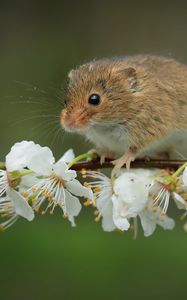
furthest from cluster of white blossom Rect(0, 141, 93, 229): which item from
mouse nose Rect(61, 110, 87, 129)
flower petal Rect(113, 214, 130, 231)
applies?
mouse nose Rect(61, 110, 87, 129)

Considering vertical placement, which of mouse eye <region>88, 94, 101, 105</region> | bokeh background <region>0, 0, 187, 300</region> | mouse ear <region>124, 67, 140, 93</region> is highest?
mouse ear <region>124, 67, 140, 93</region>

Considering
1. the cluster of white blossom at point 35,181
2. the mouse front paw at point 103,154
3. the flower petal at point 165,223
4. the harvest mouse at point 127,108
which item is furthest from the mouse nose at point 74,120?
the flower petal at point 165,223

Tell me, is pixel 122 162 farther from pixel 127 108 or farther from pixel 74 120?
pixel 127 108

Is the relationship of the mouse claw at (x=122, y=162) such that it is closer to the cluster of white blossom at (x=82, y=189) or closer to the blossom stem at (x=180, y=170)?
the cluster of white blossom at (x=82, y=189)

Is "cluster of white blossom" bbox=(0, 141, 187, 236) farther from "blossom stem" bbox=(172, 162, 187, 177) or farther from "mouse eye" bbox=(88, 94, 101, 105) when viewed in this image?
"mouse eye" bbox=(88, 94, 101, 105)

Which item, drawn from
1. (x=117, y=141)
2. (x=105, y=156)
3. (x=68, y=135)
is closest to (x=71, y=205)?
(x=105, y=156)
